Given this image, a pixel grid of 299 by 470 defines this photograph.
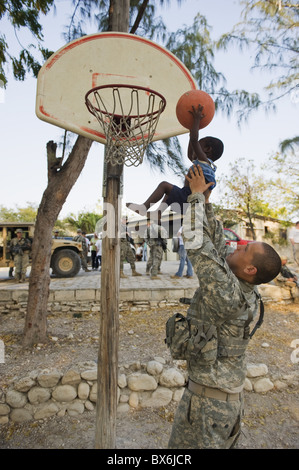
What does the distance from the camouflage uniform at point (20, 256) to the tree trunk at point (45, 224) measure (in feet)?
15.2

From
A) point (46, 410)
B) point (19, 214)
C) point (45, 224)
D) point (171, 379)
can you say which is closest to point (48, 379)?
point (46, 410)

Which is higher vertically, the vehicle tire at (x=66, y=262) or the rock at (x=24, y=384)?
the vehicle tire at (x=66, y=262)

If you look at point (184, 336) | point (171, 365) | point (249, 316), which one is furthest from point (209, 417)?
point (171, 365)

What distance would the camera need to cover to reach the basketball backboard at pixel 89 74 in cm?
271

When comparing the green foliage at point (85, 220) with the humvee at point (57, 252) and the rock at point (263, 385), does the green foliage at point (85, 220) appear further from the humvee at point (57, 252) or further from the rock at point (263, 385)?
the rock at point (263, 385)

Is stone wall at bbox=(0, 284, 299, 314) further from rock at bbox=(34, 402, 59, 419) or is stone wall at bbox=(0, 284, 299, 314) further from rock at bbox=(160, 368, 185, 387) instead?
rock at bbox=(34, 402, 59, 419)

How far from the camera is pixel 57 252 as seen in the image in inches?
389

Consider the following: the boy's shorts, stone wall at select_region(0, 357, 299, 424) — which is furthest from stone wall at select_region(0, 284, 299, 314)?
the boy's shorts

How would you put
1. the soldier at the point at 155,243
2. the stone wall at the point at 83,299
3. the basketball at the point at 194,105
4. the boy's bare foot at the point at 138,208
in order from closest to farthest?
the basketball at the point at 194,105 → the boy's bare foot at the point at 138,208 → the stone wall at the point at 83,299 → the soldier at the point at 155,243

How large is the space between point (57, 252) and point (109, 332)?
24.9 ft

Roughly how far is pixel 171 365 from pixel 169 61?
3.89m

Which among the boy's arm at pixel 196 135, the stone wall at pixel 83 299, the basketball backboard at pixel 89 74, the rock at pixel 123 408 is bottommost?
the rock at pixel 123 408

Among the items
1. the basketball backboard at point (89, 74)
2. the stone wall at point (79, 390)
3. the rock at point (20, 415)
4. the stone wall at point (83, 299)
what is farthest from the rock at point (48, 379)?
the stone wall at point (83, 299)

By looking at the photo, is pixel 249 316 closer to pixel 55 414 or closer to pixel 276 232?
pixel 55 414
